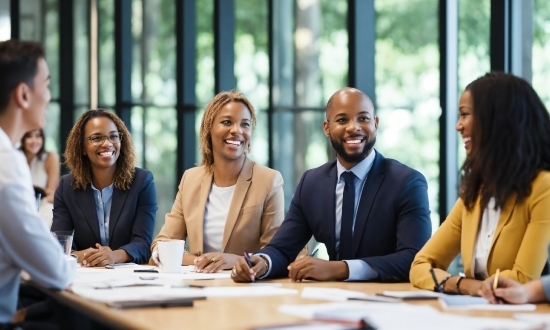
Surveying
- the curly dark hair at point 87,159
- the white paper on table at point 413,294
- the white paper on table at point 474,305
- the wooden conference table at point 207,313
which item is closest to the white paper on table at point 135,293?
the wooden conference table at point 207,313

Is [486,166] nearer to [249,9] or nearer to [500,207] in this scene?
[500,207]

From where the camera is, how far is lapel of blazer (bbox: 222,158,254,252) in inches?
163

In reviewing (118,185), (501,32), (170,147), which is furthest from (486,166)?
(170,147)

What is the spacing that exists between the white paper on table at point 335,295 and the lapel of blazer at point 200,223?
128 cm

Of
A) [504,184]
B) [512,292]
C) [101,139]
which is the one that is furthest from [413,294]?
[101,139]

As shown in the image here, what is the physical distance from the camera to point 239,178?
4.25m

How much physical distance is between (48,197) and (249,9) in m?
2.40

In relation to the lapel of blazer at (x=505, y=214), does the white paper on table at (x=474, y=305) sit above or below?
below

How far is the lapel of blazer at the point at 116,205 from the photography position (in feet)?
14.6

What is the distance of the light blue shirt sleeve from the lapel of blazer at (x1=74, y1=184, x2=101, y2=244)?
5.33 feet

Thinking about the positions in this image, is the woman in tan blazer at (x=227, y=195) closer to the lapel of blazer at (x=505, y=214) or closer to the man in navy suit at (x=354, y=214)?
the man in navy suit at (x=354, y=214)

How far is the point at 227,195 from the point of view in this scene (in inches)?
168

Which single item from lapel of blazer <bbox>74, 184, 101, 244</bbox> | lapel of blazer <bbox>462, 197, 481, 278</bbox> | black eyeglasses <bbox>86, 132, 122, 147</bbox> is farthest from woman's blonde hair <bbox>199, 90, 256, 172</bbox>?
lapel of blazer <bbox>462, 197, 481, 278</bbox>

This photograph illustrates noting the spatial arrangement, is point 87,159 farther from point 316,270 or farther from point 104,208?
point 316,270
